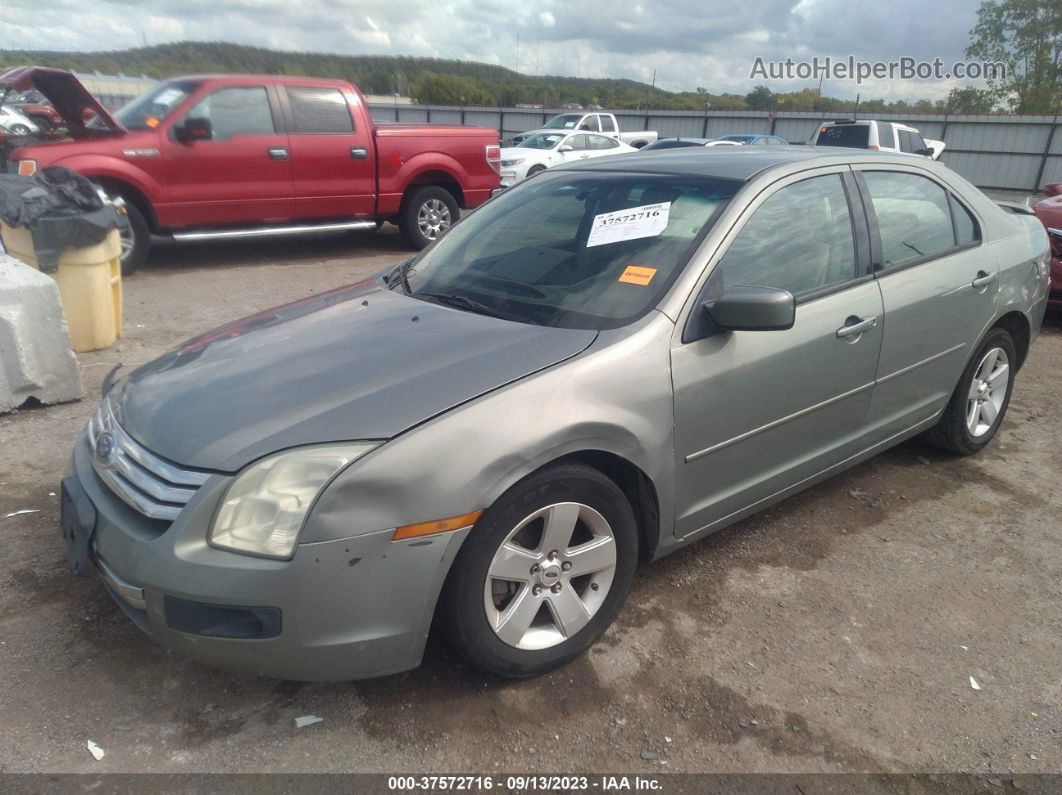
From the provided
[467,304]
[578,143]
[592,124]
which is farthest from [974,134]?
[467,304]

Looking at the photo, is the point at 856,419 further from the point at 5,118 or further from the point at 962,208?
the point at 5,118

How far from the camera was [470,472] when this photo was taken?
2.13 meters

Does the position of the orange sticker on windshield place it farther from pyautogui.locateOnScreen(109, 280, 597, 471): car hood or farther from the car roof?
the car roof

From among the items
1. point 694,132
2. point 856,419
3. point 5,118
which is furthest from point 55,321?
point 694,132

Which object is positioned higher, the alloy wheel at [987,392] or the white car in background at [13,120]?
the white car in background at [13,120]

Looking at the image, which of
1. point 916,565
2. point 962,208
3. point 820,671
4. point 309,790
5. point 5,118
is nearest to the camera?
point 309,790

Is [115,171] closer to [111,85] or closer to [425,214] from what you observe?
[425,214]

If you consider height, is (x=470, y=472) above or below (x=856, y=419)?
above

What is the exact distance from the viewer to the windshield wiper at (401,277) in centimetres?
332

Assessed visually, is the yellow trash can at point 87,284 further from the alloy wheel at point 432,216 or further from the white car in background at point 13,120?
the white car in background at point 13,120

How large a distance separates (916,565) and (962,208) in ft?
6.03

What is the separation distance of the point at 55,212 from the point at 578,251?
14.1 feet

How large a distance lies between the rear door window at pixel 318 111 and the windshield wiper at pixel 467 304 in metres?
6.65

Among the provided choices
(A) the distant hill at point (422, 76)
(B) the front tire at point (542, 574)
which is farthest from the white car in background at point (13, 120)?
(B) the front tire at point (542, 574)
